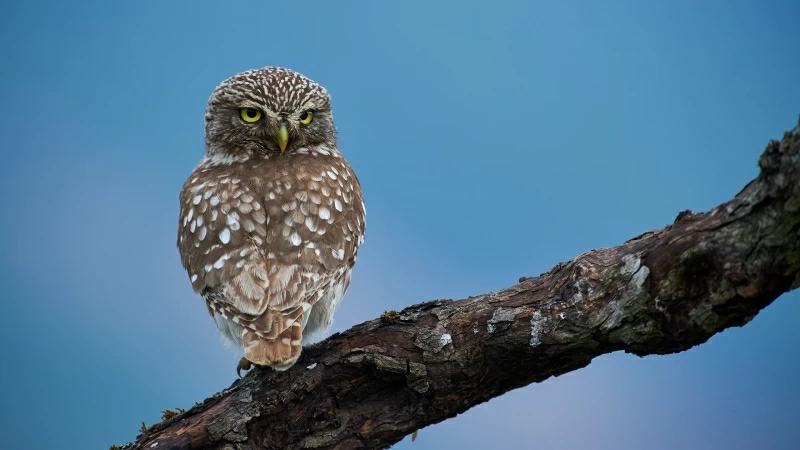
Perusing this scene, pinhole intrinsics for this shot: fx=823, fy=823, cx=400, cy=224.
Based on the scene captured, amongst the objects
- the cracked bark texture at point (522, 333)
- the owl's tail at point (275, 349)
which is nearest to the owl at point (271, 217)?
the owl's tail at point (275, 349)

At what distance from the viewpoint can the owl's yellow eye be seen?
520 cm

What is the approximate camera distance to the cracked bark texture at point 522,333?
3.00 meters

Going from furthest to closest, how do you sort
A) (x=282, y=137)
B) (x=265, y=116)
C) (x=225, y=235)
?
(x=265, y=116)
(x=282, y=137)
(x=225, y=235)

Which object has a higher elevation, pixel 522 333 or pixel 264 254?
pixel 264 254

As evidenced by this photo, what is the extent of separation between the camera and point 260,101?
5145 mm

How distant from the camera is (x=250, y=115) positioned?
5227 millimetres

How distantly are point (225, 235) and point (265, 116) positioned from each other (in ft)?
3.51

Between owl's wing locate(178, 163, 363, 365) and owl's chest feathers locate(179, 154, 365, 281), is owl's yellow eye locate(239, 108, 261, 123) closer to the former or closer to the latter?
owl's chest feathers locate(179, 154, 365, 281)

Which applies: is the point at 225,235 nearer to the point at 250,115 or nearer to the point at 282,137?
the point at 282,137

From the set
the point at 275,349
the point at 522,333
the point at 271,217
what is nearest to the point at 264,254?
the point at 271,217

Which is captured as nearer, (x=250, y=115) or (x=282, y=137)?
(x=282, y=137)

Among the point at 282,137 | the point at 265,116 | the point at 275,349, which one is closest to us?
the point at 275,349

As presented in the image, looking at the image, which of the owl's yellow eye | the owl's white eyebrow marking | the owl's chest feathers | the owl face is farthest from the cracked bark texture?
the owl's yellow eye

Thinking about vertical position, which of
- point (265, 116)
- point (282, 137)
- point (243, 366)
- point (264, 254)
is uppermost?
point (265, 116)
